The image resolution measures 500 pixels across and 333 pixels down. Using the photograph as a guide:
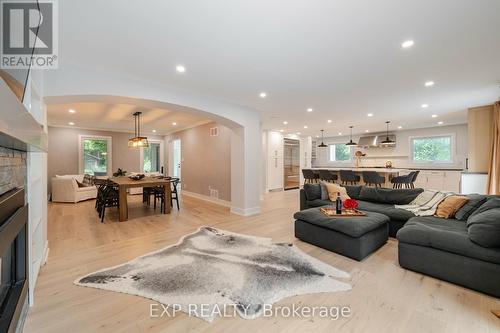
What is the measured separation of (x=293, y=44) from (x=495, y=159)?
515 centimetres

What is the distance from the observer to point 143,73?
3.11 metres

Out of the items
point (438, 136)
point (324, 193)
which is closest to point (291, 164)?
point (324, 193)

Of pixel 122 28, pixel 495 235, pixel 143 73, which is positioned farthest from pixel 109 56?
pixel 495 235

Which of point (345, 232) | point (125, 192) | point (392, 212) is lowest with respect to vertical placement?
point (345, 232)

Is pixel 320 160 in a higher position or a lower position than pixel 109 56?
lower

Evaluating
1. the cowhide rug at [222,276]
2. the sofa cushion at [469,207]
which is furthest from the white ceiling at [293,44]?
the cowhide rug at [222,276]

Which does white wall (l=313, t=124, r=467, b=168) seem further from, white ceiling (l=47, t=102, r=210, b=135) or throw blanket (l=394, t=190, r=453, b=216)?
white ceiling (l=47, t=102, r=210, b=135)

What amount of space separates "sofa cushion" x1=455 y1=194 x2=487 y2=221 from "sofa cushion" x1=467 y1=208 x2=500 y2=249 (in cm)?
91

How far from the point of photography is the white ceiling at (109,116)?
5020 millimetres

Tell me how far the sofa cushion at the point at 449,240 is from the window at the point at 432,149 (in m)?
6.64

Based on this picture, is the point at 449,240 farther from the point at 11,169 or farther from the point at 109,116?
the point at 109,116

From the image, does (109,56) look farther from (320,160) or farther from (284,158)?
(320,160)

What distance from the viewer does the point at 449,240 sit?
7.16 ft

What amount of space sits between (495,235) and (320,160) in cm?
952
